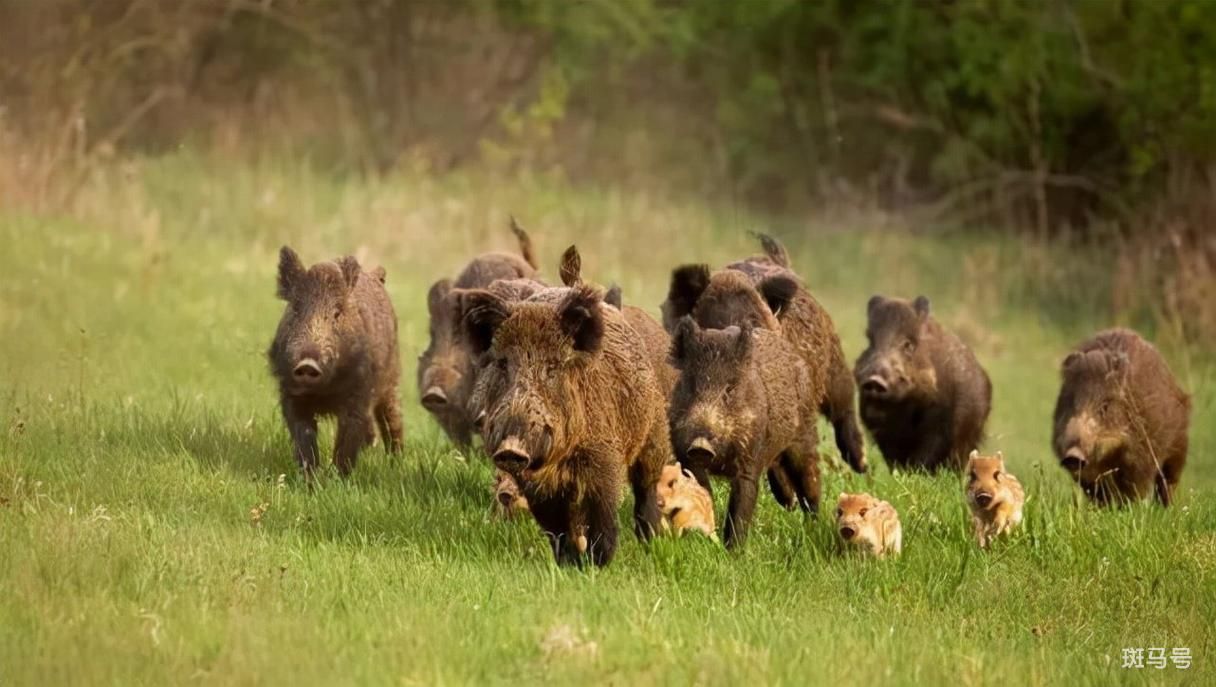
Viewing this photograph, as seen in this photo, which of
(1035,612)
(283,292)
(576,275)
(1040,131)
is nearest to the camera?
(1035,612)

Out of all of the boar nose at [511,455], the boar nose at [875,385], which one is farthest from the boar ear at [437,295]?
the boar nose at [511,455]

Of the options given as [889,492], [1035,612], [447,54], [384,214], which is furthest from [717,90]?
[1035,612]

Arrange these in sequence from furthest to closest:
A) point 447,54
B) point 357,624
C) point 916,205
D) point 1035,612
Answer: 1. point 447,54
2. point 916,205
3. point 1035,612
4. point 357,624

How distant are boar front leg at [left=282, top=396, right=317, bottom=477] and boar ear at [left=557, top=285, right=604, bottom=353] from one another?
98.8 inches

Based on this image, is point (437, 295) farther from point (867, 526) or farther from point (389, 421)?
point (867, 526)

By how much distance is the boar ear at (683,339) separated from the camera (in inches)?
350

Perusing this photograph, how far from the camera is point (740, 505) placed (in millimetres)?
8867

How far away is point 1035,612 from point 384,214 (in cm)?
1301

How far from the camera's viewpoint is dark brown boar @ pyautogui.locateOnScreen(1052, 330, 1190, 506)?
1167 centimetres

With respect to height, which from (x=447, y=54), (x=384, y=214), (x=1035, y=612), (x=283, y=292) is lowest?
(x=1035, y=612)

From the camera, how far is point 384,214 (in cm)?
2041

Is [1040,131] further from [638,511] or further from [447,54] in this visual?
[638,511]

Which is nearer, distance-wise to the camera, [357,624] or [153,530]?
[357,624]

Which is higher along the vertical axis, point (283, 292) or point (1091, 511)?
point (283, 292)
